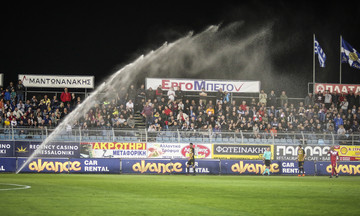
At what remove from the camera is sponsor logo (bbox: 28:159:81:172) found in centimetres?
3200

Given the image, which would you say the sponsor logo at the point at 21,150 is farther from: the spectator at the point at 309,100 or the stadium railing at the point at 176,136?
the spectator at the point at 309,100

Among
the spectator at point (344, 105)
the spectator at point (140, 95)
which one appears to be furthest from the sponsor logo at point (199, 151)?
the spectator at point (344, 105)

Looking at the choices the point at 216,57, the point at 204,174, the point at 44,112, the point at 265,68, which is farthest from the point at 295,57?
the point at 44,112

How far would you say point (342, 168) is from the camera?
122 feet

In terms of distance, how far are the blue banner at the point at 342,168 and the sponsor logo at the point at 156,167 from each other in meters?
10.0

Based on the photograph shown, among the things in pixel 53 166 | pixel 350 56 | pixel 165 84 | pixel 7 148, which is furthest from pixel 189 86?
pixel 7 148

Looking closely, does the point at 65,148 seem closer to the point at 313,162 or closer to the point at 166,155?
the point at 166,155

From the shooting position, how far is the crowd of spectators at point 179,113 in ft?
118

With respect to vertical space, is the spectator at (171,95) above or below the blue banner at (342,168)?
above

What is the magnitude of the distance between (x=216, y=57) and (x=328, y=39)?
561 inches

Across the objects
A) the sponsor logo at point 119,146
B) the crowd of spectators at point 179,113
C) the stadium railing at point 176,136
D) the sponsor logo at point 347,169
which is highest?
the crowd of spectators at point 179,113

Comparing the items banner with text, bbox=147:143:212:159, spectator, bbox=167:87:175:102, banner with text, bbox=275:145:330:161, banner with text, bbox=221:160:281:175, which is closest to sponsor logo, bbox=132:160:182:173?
banner with text, bbox=147:143:212:159

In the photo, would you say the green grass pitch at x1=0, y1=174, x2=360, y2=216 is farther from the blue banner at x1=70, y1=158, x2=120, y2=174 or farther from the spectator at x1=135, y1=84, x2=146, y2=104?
the spectator at x1=135, y1=84, x2=146, y2=104

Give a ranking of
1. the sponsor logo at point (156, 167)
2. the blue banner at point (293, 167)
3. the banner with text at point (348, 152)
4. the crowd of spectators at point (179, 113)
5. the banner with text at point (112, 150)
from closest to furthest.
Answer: the sponsor logo at point (156, 167), the banner with text at point (112, 150), the crowd of spectators at point (179, 113), the blue banner at point (293, 167), the banner with text at point (348, 152)
